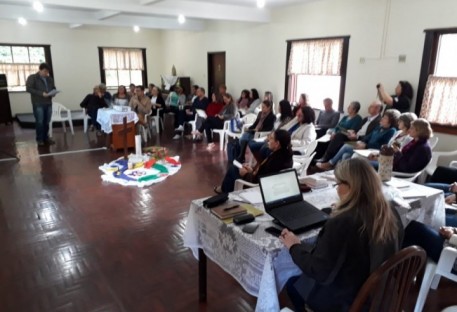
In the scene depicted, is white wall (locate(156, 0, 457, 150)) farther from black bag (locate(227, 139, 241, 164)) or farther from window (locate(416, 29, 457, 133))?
black bag (locate(227, 139, 241, 164))

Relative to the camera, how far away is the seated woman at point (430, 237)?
2.06 m

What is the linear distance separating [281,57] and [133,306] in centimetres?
616

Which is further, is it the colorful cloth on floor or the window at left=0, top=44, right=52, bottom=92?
the window at left=0, top=44, right=52, bottom=92

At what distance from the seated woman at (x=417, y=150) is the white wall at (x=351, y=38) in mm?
1708

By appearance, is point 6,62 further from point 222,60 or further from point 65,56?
point 222,60

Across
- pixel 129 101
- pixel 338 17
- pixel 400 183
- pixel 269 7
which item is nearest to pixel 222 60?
pixel 269 7

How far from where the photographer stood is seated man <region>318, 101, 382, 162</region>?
200 inches

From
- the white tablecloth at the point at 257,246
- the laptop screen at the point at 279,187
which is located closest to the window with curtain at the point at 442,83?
the white tablecloth at the point at 257,246

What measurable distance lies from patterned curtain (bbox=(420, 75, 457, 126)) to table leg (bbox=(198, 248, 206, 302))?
418 centimetres

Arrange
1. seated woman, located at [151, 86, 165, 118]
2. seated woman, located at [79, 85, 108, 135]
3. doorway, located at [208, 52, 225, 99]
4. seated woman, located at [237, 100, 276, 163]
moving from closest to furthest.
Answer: seated woman, located at [237, 100, 276, 163] → seated woman, located at [79, 85, 108, 135] → seated woman, located at [151, 86, 165, 118] → doorway, located at [208, 52, 225, 99]

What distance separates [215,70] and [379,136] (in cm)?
595

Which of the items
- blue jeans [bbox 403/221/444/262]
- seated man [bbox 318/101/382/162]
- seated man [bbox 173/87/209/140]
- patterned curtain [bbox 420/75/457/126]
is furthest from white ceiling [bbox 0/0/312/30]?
blue jeans [bbox 403/221/444/262]

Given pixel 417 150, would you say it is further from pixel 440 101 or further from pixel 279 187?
pixel 279 187

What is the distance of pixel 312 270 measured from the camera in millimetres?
1479
